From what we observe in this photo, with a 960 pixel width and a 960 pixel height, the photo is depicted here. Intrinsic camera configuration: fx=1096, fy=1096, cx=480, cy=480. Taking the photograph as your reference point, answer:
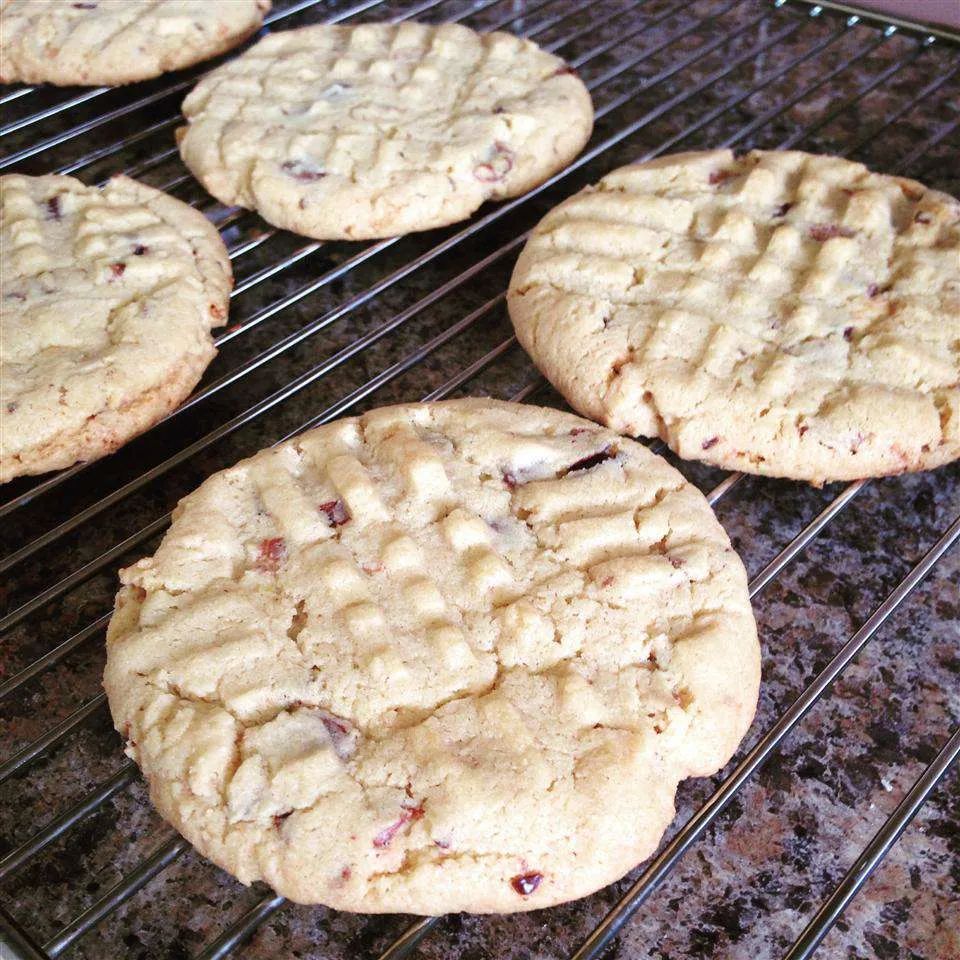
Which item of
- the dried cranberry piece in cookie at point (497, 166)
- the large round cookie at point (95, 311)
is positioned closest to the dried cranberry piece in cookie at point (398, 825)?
the large round cookie at point (95, 311)

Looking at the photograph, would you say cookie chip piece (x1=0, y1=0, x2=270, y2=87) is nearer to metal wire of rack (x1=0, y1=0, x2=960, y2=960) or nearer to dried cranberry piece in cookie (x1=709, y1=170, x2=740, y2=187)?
metal wire of rack (x1=0, y1=0, x2=960, y2=960)

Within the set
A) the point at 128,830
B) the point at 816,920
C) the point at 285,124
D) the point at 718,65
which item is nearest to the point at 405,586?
the point at 128,830

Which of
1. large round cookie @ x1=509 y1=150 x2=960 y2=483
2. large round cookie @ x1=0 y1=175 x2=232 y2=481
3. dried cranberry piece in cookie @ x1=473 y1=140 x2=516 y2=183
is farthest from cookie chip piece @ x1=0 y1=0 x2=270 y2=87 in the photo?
large round cookie @ x1=509 y1=150 x2=960 y2=483

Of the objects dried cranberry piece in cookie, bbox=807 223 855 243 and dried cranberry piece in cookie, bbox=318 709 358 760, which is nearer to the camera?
dried cranberry piece in cookie, bbox=318 709 358 760

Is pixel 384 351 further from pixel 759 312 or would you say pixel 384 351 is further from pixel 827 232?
pixel 827 232

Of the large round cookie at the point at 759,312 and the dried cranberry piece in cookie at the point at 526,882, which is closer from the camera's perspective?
the dried cranberry piece in cookie at the point at 526,882

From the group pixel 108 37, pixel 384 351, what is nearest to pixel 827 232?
pixel 384 351

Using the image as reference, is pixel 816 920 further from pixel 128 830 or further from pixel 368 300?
pixel 368 300

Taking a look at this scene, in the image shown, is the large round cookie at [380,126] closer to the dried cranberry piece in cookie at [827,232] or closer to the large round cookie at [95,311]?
the large round cookie at [95,311]
